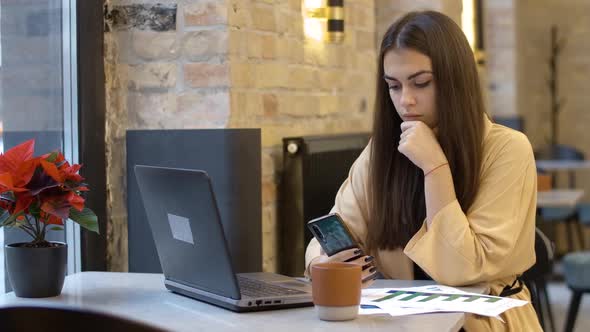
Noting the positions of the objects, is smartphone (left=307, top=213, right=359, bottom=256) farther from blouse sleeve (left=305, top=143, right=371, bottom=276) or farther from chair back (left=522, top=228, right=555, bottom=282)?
chair back (left=522, top=228, right=555, bottom=282)

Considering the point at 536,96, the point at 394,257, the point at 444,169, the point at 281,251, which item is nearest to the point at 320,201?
the point at 281,251

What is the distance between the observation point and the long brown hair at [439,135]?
6.73ft

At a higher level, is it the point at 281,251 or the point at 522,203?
the point at 522,203

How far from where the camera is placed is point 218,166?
2525mm

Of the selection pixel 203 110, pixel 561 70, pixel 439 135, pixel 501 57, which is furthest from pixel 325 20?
pixel 561 70

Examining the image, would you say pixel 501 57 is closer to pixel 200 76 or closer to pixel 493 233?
pixel 200 76

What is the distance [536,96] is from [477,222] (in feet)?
21.7

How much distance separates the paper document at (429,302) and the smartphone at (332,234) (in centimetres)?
12

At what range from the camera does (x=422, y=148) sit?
6.56 ft

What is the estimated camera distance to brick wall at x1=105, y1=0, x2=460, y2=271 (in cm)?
259

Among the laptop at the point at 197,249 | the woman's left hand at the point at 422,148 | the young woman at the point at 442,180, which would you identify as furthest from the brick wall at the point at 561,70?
the laptop at the point at 197,249

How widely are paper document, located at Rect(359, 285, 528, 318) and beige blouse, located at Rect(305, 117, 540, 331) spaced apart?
78 mm

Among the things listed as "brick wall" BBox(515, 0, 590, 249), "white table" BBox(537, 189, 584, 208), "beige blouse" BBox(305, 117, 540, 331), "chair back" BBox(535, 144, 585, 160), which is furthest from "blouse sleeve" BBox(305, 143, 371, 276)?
"brick wall" BBox(515, 0, 590, 249)

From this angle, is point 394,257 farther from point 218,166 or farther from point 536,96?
point 536,96
